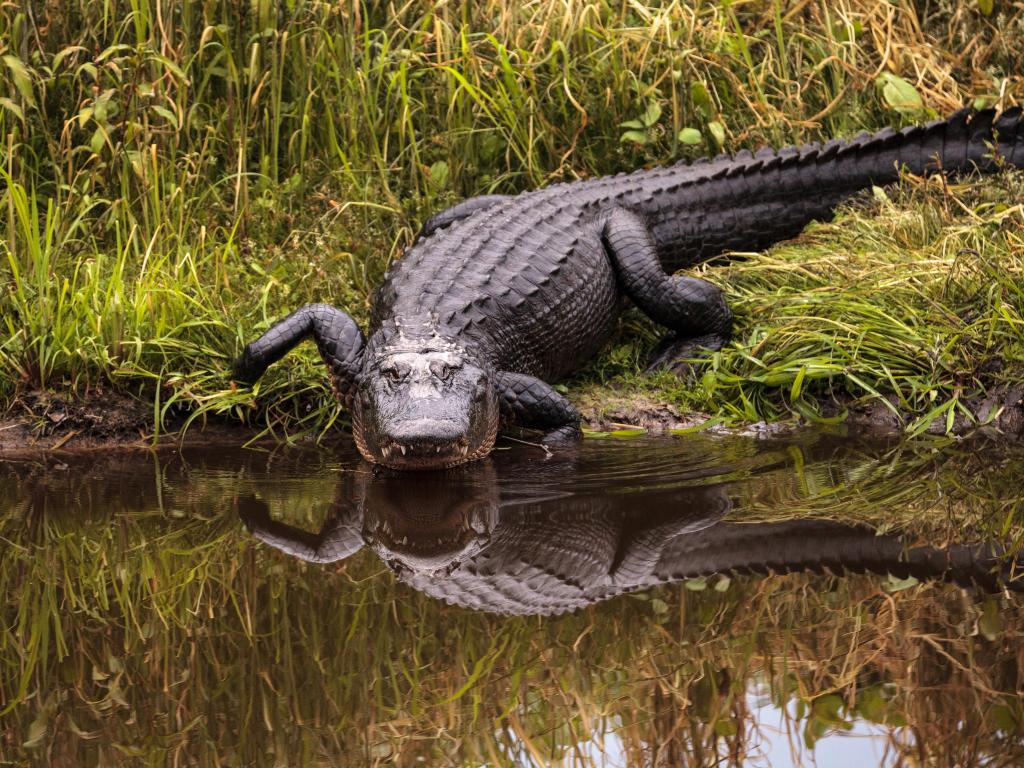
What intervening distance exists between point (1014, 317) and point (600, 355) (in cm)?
173

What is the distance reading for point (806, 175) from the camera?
5.91m

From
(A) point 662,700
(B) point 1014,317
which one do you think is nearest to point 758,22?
(B) point 1014,317

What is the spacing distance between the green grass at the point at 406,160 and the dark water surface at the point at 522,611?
0.63 m

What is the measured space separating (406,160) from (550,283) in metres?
1.51

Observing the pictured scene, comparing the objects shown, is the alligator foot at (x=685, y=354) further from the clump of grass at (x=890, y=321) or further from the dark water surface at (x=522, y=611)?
the dark water surface at (x=522, y=611)

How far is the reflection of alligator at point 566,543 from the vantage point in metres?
2.97

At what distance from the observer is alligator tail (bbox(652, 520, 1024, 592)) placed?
2.91 meters

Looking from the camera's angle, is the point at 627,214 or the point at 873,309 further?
the point at 627,214

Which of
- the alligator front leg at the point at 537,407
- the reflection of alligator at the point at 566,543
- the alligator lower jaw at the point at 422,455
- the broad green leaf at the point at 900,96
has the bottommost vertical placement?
the alligator front leg at the point at 537,407

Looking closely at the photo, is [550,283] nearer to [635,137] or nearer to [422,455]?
[422,455]

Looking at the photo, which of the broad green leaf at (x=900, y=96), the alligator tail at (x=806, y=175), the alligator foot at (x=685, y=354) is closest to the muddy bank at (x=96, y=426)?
the alligator foot at (x=685, y=354)

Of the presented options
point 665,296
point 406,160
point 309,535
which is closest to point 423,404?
point 309,535

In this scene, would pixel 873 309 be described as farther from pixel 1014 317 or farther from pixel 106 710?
pixel 106 710

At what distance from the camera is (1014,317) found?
444cm
